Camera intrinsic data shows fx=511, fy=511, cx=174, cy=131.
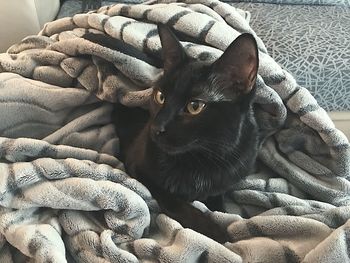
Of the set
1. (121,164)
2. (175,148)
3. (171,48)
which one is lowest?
(121,164)

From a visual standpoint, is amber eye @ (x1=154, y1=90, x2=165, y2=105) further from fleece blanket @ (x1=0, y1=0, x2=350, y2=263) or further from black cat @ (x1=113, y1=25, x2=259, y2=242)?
→ fleece blanket @ (x1=0, y1=0, x2=350, y2=263)

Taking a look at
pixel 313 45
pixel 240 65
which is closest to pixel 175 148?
pixel 240 65

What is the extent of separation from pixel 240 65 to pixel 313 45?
586 mm

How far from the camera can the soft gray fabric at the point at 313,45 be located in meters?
1.34

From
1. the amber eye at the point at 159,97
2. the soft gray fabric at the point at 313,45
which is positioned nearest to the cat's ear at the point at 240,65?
the amber eye at the point at 159,97

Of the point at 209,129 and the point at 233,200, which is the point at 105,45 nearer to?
the point at 209,129

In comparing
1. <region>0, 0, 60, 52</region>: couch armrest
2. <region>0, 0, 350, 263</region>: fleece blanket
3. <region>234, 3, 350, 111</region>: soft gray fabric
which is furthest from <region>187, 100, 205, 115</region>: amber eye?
<region>0, 0, 60, 52</region>: couch armrest

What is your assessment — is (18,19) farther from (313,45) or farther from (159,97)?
(313,45)

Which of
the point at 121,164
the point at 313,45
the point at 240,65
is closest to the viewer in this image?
the point at 240,65

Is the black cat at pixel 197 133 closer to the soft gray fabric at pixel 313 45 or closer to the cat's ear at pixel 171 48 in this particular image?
the cat's ear at pixel 171 48

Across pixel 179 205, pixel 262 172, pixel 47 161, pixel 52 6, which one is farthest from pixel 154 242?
pixel 52 6

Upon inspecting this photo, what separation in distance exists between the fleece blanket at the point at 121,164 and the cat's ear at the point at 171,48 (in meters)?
0.11

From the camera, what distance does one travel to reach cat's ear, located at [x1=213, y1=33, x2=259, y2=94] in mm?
881

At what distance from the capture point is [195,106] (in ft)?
3.03
